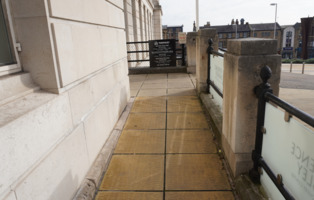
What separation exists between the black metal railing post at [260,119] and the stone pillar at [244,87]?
5.5 inches

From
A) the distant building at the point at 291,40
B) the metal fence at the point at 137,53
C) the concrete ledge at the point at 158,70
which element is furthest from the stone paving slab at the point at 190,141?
the distant building at the point at 291,40

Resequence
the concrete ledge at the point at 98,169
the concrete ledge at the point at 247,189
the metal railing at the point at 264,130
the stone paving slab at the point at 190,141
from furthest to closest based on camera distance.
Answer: the stone paving slab at the point at 190,141, the concrete ledge at the point at 98,169, the concrete ledge at the point at 247,189, the metal railing at the point at 264,130

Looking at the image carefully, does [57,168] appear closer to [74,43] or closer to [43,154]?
[43,154]

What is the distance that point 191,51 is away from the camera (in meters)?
10.2

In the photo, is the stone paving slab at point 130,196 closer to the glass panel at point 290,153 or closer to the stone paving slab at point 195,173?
the stone paving slab at point 195,173

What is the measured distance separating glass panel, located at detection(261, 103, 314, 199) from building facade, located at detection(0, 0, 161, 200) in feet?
6.76

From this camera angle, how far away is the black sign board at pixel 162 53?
10709 mm

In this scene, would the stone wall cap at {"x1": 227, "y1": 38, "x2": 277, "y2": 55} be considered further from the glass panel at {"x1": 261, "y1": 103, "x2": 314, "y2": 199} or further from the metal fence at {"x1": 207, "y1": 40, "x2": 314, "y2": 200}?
the glass panel at {"x1": 261, "y1": 103, "x2": 314, "y2": 199}

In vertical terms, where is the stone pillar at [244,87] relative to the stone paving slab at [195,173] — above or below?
above

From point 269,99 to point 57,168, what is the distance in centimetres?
215

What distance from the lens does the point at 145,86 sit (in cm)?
827

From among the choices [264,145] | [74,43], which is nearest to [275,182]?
[264,145]

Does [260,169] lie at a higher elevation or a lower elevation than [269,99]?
lower

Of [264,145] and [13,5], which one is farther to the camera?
[264,145]
